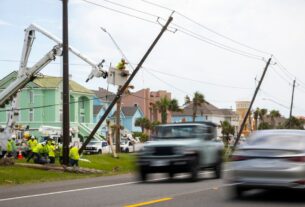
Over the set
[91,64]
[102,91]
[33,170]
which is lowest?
[33,170]

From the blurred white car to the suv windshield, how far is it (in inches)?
267

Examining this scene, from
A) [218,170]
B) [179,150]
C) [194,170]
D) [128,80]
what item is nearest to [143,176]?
[179,150]

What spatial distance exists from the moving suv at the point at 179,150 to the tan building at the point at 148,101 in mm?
87257

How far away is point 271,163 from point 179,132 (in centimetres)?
782

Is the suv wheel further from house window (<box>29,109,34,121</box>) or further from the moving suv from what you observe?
house window (<box>29,109,34,121</box>)

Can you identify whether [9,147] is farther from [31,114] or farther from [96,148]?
[31,114]

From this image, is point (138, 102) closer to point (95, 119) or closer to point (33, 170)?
point (95, 119)

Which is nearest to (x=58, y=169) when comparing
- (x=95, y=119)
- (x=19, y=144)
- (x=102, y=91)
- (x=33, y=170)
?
(x=33, y=170)

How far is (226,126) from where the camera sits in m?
123

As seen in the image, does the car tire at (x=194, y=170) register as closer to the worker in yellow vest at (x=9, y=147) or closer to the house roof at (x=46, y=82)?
the worker in yellow vest at (x=9, y=147)

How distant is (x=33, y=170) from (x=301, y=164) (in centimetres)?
1687

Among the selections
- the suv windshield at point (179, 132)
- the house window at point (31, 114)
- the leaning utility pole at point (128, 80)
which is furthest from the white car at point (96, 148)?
the suv windshield at point (179, 132)

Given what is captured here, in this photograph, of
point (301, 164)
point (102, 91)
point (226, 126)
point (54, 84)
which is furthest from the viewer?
point (226, 126)

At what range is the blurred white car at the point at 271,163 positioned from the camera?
39.9 ft
